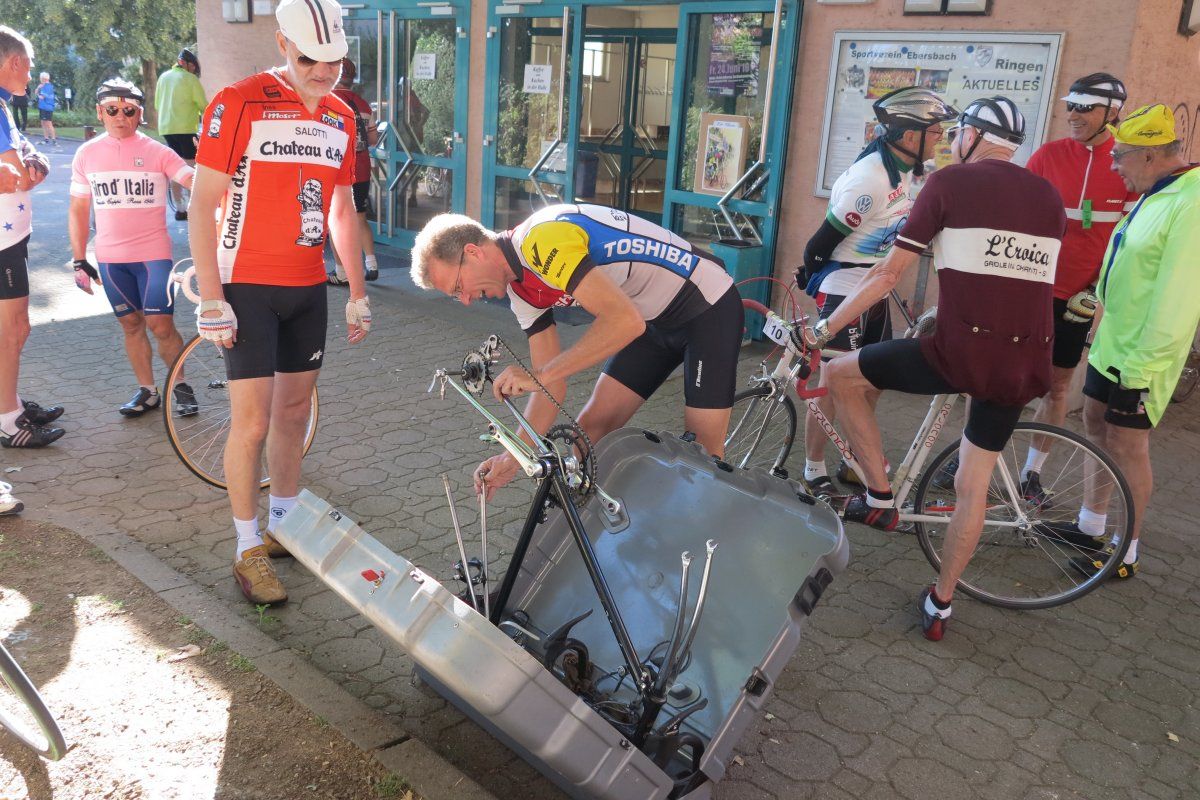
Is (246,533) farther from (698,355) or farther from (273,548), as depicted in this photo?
(698,355)

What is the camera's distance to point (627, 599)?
308 centimetres

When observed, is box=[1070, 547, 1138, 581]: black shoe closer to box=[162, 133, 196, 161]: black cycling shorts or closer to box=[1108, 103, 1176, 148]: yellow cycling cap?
box=[1108, 103, 1176, 148]: yellow cycling cap

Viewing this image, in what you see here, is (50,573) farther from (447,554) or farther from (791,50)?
(791,50)

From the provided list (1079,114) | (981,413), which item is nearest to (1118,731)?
(981,413)

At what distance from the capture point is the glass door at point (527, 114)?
9.18 m

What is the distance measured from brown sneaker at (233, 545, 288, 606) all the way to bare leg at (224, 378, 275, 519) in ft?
0.53

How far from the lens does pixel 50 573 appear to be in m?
3.80

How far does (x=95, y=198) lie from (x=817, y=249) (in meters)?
3.96

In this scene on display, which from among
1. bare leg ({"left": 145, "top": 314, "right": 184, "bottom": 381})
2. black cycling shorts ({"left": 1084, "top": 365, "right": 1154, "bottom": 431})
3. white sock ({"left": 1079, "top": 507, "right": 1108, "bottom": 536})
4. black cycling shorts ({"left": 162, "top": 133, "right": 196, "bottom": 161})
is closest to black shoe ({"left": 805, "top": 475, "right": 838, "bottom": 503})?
white sock ({"left": 1079, "top": 507, "right": 1108, "bottom": 536})

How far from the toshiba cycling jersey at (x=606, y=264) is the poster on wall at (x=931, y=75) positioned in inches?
131

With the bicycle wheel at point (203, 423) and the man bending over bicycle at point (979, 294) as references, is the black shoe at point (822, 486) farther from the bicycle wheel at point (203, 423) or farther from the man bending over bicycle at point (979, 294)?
the bicycle wheel at point (203, 423)

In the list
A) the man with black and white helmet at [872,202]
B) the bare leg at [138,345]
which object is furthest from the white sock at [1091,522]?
the bare leg at [138,345]

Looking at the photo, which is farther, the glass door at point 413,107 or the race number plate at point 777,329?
the glass door at point 413,107

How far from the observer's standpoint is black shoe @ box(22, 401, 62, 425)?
532 cm
